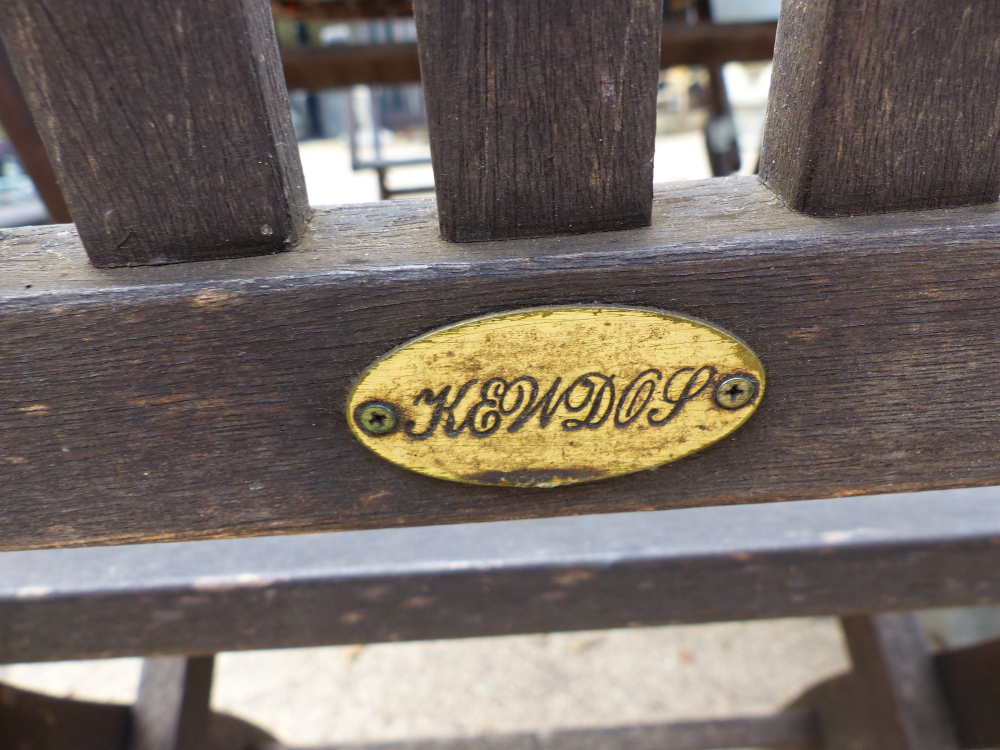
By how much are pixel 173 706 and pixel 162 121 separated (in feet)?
3.53

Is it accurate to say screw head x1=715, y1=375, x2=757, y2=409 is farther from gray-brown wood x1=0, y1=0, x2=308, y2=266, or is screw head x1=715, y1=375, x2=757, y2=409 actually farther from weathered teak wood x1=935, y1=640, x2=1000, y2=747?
weathered teak wood x1=935, y1=640, x2=1000, y2=747

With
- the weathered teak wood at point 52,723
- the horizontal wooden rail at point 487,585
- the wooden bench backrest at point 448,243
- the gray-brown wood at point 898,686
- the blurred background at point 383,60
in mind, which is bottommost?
the gray-brown wood at point 898,686

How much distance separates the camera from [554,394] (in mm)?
523

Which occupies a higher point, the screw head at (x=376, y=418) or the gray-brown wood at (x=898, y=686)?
the screw head at (x=376, y=418)

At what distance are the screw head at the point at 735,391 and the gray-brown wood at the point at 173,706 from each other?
109cm

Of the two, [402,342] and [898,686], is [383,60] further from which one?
[898,686]

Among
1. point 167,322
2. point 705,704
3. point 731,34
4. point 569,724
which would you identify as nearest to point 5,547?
point 167,322

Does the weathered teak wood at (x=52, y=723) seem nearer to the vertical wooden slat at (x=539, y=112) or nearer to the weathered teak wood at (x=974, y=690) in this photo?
the vertical wooden slat at (x=539, y=112)

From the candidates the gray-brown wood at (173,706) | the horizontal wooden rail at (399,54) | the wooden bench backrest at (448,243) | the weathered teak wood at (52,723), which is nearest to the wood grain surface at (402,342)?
the wooden bench backrest at (448,243)

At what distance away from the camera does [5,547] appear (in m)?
0.59

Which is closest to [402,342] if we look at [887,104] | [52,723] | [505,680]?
[887,104]

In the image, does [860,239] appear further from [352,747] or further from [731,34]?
[731,34]

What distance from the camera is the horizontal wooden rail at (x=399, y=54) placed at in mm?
2209

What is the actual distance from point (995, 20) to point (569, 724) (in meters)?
1.63
